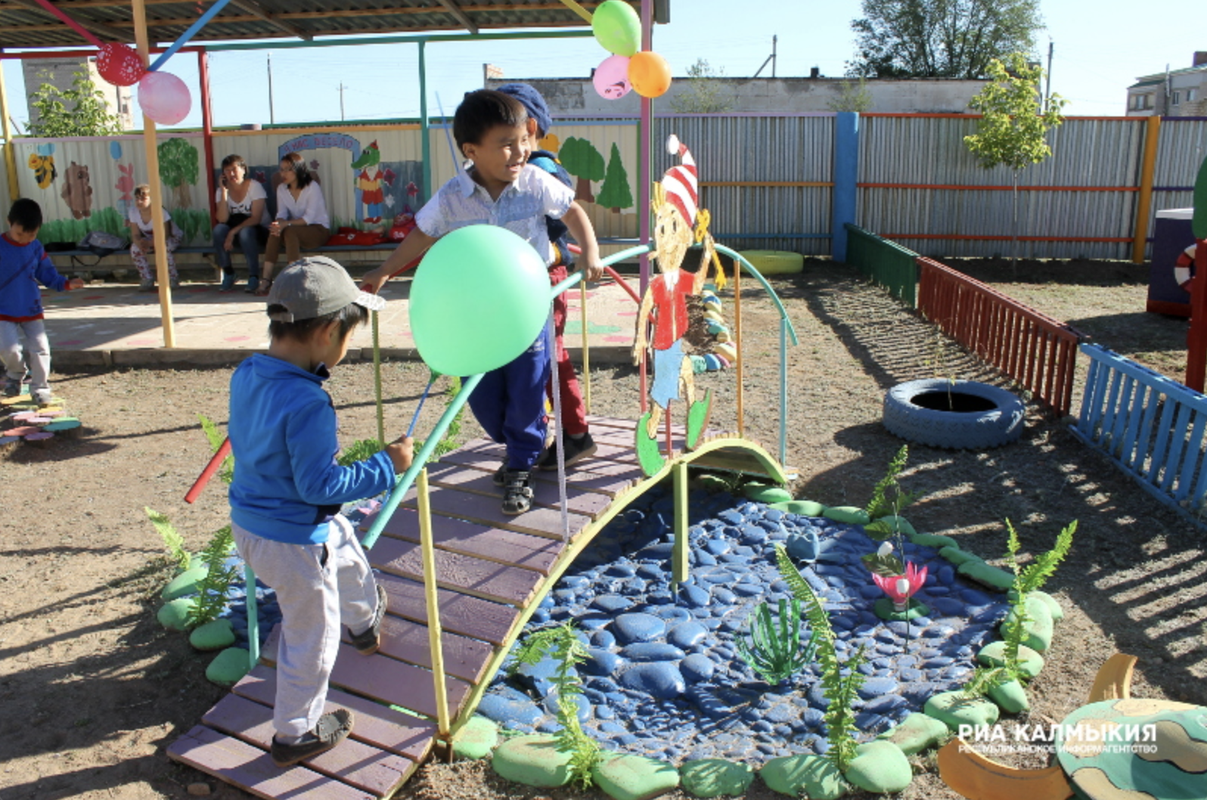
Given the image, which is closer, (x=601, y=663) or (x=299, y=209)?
(x=601, y=663)

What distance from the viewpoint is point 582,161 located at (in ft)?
39.1

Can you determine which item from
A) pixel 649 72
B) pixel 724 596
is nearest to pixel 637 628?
pixel 724 596

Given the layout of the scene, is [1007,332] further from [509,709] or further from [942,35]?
[942,35]

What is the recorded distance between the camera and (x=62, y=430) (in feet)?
19.2

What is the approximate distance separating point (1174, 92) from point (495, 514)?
56.1 metres

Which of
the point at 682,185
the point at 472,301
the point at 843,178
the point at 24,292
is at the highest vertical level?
the point at 843,178

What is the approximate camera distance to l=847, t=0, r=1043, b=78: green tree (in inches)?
1766

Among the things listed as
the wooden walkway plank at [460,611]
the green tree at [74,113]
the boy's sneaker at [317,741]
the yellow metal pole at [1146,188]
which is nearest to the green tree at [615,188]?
the yellow metal pole at [1146,188]

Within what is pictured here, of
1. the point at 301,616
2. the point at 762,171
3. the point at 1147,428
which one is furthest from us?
the point at 762,171

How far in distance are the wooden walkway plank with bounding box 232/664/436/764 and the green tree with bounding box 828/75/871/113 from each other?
29.7 meters

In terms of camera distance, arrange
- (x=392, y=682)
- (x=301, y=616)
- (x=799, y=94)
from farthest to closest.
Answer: (x=799, y=94)
(x=392, y=682)
(x=301, y=616)

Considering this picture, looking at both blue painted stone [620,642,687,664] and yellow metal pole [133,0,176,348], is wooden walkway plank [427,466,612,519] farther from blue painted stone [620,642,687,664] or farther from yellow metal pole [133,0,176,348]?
yellow metal pole [133,0,176,348]

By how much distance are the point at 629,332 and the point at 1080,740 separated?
20.5ft

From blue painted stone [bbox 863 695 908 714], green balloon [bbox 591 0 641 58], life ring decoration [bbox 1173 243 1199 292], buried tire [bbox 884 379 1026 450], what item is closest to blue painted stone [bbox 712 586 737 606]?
blue painted stone [bbox 863 695 908 714]
